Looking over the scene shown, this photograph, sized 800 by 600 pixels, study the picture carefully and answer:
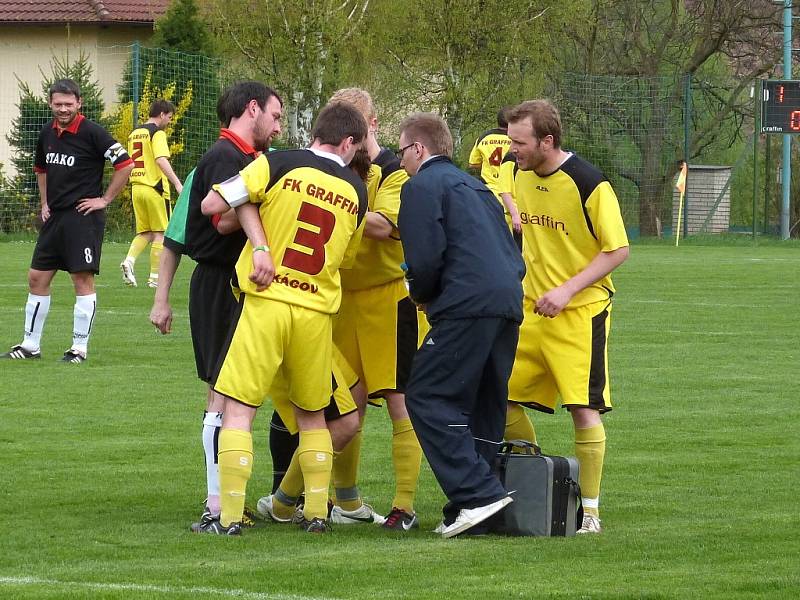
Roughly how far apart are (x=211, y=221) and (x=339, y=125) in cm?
71

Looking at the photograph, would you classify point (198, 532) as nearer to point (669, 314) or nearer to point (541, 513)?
point (541, 513)

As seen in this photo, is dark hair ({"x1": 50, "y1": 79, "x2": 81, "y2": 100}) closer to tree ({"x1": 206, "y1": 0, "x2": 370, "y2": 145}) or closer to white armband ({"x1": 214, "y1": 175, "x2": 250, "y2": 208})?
white armband ({"x1": 214, "y1": 175, "x2": 250, "y2": 208})

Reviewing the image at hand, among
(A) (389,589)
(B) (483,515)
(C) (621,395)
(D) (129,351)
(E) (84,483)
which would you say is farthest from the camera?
(D) (129,351)

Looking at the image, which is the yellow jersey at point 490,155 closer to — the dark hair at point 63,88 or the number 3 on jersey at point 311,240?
the dark hair at point 63,88

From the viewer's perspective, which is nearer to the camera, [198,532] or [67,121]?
[198,532]

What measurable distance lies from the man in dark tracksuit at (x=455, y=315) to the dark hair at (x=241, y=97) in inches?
Result: 31.3

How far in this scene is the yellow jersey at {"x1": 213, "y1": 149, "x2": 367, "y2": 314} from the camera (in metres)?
6.14

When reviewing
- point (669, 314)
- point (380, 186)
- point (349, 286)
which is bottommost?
point (669, 314)

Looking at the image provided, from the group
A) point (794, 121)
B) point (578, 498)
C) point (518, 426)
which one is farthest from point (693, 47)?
point (578, 498)

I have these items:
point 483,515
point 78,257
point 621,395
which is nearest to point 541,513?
point 483,515

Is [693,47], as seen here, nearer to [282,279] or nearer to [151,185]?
[151,185]

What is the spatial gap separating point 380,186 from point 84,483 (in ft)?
7.07

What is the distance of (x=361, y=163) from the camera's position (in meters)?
6.72

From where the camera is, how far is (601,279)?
6.80 metres
